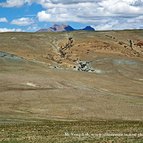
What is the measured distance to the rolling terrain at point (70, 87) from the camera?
3694 cm

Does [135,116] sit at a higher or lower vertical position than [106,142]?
lower

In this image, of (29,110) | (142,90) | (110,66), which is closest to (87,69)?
(110,66)

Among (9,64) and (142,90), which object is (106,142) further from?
(9,64)

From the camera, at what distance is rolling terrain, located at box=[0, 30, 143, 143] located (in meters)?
36.9

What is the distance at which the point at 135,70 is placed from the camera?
14288 centimetres

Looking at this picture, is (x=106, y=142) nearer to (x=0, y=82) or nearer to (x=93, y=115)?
(x=93, y=115)

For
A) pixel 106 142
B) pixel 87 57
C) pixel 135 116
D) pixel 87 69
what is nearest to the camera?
pixel 106 142

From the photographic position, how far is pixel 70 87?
89.9 metres

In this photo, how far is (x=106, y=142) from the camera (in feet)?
87.7

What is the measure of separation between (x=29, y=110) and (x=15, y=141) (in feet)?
112

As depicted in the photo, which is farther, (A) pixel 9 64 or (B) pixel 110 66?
(B) pixel 110 66

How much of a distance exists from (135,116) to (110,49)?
116394mm

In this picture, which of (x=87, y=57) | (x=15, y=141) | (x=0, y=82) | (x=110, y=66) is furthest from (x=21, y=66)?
(x=15, y=141)

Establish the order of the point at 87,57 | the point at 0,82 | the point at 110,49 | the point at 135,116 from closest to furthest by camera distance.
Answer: the point at 135,116
the point at 0,82
the point at 87,57
the point at 110,49
